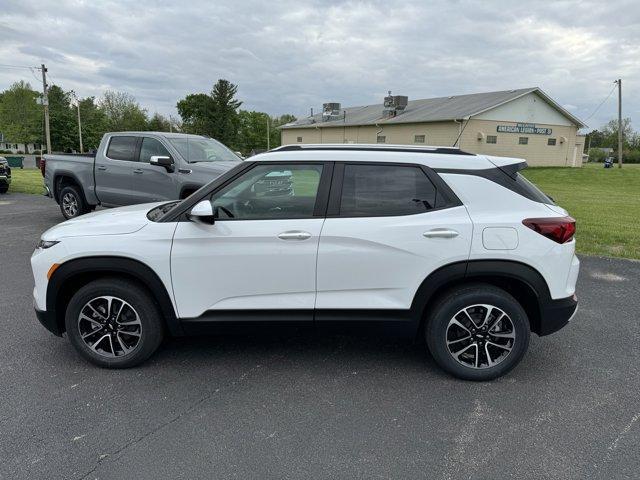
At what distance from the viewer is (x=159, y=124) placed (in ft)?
269

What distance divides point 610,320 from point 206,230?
411cm

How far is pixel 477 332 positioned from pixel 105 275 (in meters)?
2.81

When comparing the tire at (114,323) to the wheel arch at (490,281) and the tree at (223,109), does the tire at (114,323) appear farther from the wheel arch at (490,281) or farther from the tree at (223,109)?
the tree at (223,109)

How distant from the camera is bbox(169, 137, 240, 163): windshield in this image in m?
8.76

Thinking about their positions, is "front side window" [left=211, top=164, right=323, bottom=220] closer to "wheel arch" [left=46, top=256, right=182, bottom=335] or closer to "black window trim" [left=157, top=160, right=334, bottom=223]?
"black window trim" [left=157, top=160, right=334, bottom=223]

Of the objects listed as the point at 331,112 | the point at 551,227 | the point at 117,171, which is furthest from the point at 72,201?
the point at 331,112

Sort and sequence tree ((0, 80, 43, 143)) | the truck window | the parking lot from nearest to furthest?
the parking lot
the truck window
tree ((0, 80, 43, 143))

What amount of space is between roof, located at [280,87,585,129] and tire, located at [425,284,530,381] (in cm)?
3135

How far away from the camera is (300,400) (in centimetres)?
328

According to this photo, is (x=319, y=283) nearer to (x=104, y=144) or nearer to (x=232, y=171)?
(x=232, y=171)

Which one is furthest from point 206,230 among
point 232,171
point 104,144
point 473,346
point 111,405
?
point 104,144

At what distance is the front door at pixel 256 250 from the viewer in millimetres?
3381

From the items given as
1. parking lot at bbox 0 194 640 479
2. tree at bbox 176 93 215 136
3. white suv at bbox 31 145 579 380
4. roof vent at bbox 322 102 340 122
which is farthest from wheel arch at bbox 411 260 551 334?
tree at bbox 176 93 215 136

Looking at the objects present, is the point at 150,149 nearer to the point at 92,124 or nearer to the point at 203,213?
the point at 203,213
